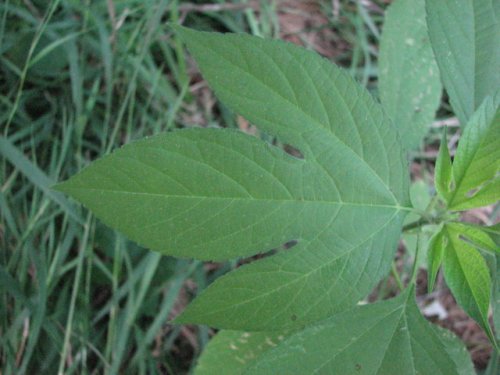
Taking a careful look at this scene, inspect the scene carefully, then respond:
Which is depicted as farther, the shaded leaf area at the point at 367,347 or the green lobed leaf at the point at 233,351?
the green lobed leaf at the point at 233,351

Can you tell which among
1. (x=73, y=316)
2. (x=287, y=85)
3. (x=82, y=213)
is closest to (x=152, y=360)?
(x=73, y=316)

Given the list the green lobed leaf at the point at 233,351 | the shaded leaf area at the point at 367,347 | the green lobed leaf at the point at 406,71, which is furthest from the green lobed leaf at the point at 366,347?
the green lobed leaf at the point at 406,71

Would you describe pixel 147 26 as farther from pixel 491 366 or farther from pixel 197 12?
pixel 491 366

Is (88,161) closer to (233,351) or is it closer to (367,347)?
(233,351)

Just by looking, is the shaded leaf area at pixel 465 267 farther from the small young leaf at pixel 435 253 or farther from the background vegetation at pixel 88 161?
the background vegetation at pixel 88 161

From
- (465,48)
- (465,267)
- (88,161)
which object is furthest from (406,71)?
(88,161)

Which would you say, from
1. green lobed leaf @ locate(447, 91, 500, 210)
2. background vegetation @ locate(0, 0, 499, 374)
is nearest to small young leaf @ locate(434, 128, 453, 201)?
green lobed leaf @ locate(447, 91, 500, 210)

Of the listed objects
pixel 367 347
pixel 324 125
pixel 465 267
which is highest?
pixel 324 125
